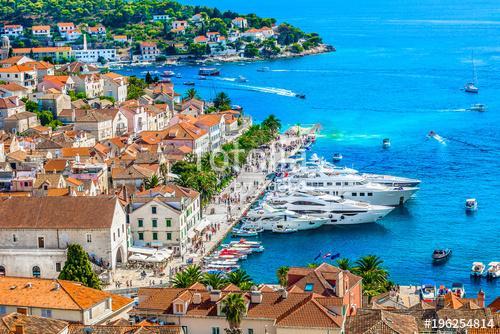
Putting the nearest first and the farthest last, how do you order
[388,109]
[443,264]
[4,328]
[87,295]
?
[4,328], [87,295], [443,264], [388,109]

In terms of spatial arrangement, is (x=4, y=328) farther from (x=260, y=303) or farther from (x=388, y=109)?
(x=388, y=109)

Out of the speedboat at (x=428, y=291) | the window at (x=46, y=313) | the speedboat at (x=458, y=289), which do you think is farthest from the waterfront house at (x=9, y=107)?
the window at (x=46, y=313)

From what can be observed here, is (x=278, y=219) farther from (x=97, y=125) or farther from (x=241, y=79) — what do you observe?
(x=241, y=79)

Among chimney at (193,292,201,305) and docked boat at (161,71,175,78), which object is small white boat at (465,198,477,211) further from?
docked boat at (161,71,175,78)

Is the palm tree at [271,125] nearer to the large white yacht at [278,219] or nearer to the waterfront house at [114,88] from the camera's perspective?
the waterfront house at [114,88]

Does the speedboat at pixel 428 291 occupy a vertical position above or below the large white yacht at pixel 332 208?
above

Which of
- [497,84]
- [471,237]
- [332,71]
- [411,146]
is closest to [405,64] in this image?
[332,71]

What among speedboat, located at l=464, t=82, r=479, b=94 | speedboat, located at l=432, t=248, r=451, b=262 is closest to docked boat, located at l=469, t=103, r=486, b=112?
speedboat, located at l=464, t=82, r=479, b=94
